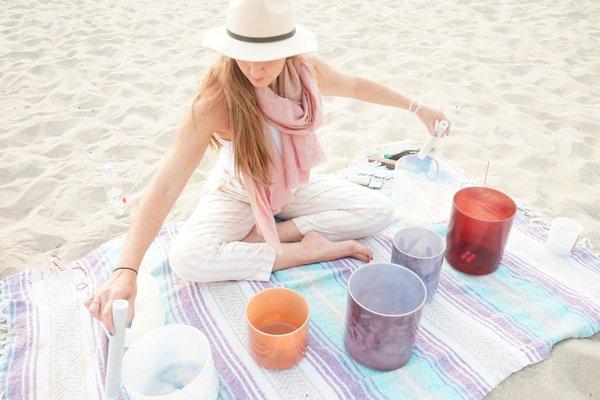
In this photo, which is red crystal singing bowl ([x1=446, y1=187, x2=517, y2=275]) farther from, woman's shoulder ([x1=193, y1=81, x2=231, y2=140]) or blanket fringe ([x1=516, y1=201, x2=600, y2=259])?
woman's shoulder ([x1=193, y1=81, x2=231, y2=140])

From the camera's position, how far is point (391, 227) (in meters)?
1.83

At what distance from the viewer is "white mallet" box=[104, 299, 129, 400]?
3.22 feet

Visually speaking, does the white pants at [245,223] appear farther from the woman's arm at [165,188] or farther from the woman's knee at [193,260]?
the woman's arm at [165,188]

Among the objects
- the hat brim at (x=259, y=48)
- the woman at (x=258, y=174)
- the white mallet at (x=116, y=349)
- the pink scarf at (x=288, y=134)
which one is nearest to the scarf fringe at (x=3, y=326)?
the white mallet at (x=116, y=349)

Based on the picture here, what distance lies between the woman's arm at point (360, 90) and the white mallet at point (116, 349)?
1044 millimetres

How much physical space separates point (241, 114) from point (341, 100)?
1591 mm

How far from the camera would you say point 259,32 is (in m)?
1.16

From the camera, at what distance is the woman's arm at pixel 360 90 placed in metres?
1.66

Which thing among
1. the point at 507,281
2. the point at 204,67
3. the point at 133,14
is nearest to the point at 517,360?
the point at 507,281

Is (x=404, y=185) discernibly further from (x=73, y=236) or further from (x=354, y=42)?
(x=354, y=42)

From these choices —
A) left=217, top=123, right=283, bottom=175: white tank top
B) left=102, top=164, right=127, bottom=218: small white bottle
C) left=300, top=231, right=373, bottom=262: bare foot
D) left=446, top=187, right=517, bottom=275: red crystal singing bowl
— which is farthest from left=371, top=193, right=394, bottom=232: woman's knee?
left=102, top=164, right=127, bottom=218: small white bottle

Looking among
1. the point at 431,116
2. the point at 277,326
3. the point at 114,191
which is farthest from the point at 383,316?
the point at 114,191

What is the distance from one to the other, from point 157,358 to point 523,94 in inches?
99.3

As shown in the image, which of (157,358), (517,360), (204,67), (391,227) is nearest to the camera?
(157,358)
